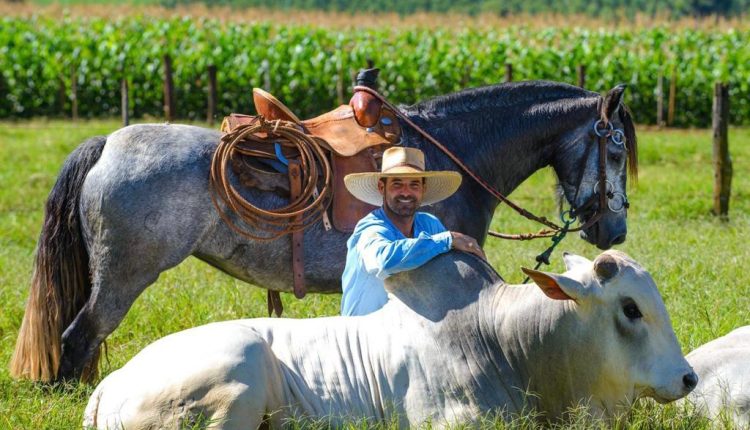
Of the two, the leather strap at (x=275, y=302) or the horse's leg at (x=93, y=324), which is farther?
the leather strap at (x=275, y=302)

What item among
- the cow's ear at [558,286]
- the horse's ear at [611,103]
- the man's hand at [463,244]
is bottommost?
the cow's ear at [558,286]

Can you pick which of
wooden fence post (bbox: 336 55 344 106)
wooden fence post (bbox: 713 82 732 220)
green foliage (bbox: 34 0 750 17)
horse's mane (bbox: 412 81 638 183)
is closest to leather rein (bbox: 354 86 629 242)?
horse's mane (bbox: 412 81 638 183)

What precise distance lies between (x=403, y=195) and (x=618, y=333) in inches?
45.9

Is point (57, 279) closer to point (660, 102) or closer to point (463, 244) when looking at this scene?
point (463, 244)

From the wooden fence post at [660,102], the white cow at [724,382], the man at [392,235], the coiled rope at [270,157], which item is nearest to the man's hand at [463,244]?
the man at [392,235]

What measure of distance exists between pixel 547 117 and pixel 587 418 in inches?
108

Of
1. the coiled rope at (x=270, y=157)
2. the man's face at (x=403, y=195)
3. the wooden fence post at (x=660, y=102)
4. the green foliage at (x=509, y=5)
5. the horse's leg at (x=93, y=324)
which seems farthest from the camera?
the green foliage at (x=509, y=5)

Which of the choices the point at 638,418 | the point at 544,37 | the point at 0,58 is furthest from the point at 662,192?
the point at 0,58

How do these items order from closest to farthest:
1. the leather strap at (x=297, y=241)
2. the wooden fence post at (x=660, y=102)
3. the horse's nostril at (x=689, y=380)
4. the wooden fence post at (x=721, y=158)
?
the horse's nostril at (x=689, y=380), the leather strap at (x=297, y=241), the wooden fence post at (x=721, y=158), the wooden fence post at (x=660, y=102)

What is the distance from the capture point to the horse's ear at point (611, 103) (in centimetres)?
688

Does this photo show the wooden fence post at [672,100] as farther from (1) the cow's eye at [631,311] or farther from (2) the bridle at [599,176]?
(1) the cow's eye at [631,311]

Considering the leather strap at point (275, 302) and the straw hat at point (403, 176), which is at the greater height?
the straw hat at point (403, 176)

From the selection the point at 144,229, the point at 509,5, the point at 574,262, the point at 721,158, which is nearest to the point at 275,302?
the point at 144,229

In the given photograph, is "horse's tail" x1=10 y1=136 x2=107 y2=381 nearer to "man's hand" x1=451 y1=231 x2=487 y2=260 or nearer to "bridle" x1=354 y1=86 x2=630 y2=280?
"bridle" x1=354 y1=86 x2=630 y2=280
